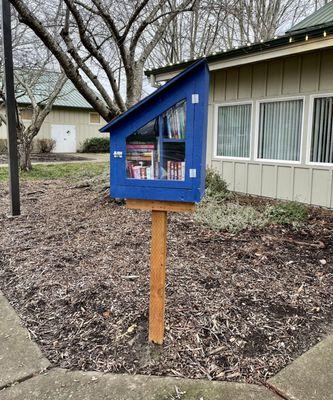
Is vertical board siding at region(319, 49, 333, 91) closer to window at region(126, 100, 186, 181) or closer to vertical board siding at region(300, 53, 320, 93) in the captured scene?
vertical board siding at region(300, 53, 320, 93)

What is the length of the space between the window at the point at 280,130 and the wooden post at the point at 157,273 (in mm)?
4962

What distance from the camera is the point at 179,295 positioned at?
3230 millimetres

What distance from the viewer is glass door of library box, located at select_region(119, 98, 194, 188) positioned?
7.41ft

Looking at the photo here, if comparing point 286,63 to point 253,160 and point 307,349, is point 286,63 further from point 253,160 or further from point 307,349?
point 307,349

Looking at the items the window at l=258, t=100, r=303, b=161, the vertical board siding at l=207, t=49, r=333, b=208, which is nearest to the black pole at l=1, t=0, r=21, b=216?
the vertical board siding at l=207, t=49, r=333, b=208

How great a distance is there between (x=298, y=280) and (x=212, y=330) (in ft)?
4.21

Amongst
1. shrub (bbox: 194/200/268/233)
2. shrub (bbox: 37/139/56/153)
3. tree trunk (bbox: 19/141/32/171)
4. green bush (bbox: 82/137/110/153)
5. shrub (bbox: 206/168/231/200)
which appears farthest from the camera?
green bush (bbox: 82/137/110/153)

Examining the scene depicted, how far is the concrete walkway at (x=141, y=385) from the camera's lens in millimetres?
2117

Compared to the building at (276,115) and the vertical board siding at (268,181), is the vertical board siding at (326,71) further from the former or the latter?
the vertical board siding at (268,181)

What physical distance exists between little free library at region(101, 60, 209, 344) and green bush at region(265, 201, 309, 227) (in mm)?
3394

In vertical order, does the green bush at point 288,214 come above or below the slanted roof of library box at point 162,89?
below

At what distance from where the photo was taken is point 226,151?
791cm

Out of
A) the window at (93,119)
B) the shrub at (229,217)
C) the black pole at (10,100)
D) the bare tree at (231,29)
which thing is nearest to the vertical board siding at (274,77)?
the shrub at (229,217)

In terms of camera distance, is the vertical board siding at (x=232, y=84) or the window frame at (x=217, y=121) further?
the vertical board siding at (x=232, y=84)
